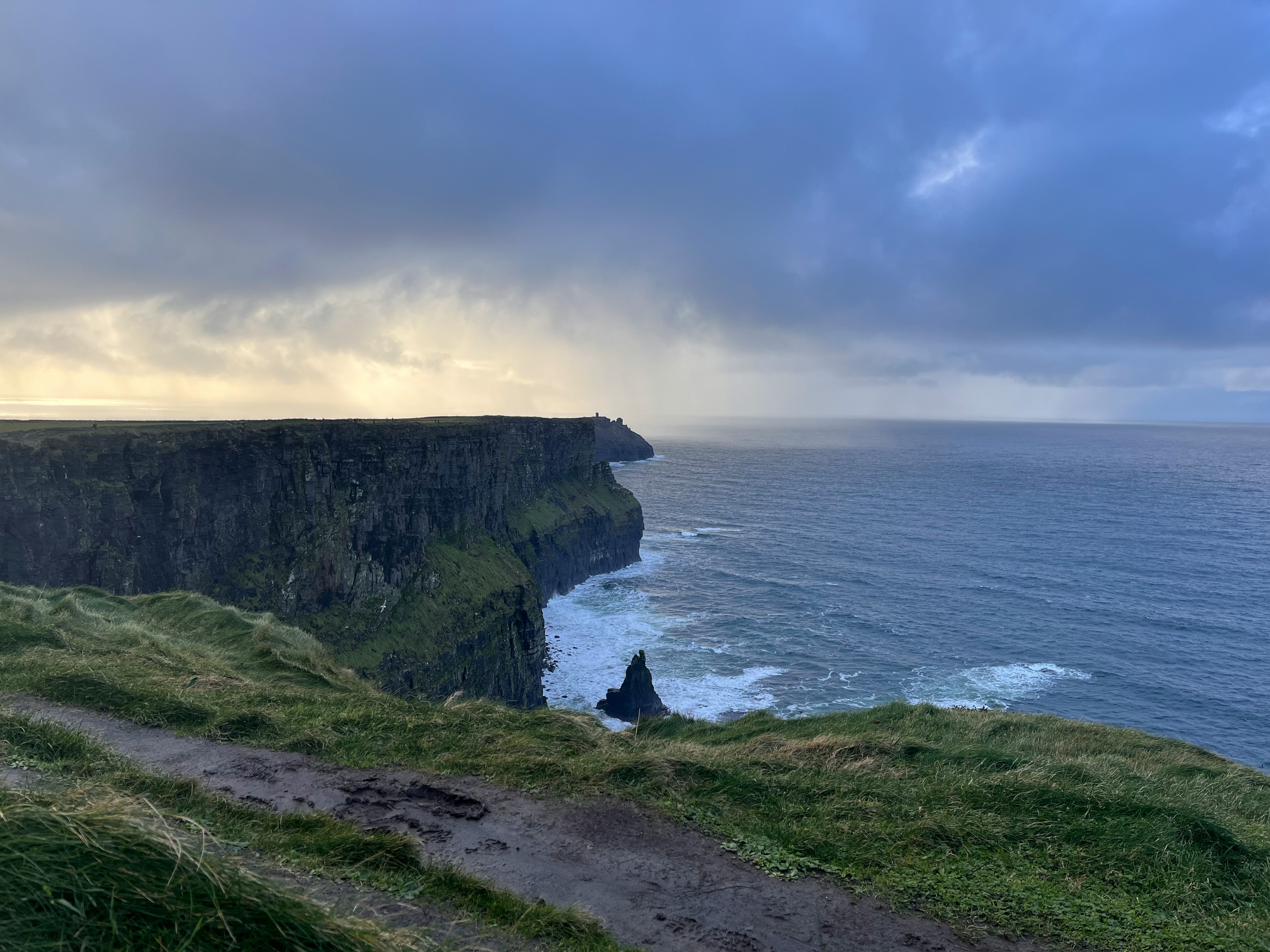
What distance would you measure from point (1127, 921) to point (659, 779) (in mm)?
6511

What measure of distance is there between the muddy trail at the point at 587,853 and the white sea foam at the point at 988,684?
134 ft

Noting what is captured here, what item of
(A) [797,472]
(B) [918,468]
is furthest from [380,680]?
(B) [918,468]

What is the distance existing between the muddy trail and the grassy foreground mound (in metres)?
0.43

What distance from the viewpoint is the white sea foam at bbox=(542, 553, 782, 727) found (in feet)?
157

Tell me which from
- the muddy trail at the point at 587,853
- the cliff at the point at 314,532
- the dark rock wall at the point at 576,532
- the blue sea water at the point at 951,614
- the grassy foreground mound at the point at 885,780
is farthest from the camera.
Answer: the dark rock wall at the point at 576,532

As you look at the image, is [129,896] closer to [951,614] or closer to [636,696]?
[636,696]

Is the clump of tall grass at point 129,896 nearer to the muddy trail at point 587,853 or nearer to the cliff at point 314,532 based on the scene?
the muddy trail at point 587,853

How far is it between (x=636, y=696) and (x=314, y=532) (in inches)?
1036

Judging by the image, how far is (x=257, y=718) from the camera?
1277cm

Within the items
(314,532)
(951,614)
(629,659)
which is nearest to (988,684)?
(951,614)

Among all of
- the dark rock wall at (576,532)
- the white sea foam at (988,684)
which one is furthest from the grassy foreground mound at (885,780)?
the dark rock wall at (576,532)

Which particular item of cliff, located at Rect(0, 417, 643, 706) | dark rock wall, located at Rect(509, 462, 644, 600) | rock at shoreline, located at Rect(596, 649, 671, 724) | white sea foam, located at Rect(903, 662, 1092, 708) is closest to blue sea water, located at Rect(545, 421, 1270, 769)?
white sea foam, located at Rect(903, 662, 1092, 708)

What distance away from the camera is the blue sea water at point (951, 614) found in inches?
1848

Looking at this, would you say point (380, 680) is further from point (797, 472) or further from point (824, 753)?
point (797, 472)
